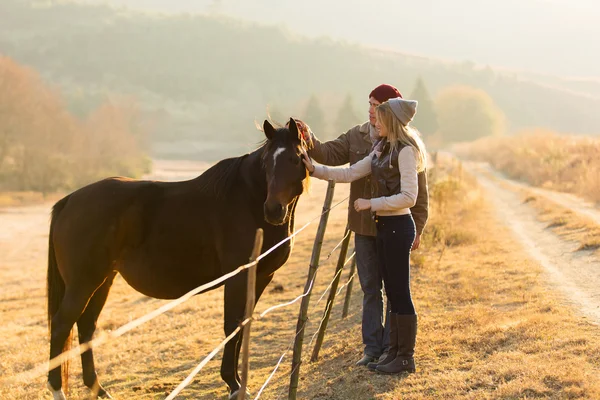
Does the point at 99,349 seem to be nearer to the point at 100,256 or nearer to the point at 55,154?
the point at 100,256

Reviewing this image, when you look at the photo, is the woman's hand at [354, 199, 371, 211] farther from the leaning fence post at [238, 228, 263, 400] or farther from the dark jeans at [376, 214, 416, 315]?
the leaning fence post at [238, 228, 263, 400]

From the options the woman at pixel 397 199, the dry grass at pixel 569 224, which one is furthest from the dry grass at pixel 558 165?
the woman at pixel 397 199

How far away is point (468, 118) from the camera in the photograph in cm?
8794

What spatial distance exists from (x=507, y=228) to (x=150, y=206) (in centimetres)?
1116

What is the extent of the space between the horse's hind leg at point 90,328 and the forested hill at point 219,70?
315 feet

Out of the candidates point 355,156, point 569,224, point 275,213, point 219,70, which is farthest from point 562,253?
point 219,70

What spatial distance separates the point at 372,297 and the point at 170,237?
202 centimetres

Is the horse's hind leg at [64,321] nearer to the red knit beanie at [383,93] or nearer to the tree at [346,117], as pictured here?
the red knit beanie at [383,93]

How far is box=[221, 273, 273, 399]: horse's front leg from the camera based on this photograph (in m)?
5.25

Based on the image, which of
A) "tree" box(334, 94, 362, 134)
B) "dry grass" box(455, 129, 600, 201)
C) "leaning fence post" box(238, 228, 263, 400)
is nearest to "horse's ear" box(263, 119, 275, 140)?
"leaning fence post" box(238, 228, 263, 400)

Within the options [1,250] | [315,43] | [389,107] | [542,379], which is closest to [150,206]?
[389,107]

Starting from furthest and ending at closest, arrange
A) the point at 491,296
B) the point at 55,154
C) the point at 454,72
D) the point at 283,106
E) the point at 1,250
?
the point at 454,72 → the point at 283,106 → the point at 55,154 → the point at 1,250 → the point at 491,296

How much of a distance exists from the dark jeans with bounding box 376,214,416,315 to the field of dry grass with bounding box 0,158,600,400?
73 centimetres

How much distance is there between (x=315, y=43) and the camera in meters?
164
